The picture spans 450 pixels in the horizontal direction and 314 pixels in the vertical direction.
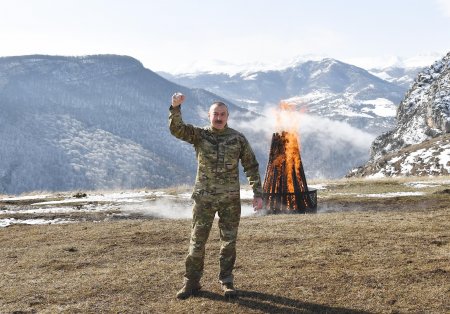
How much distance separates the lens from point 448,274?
26.3 feet

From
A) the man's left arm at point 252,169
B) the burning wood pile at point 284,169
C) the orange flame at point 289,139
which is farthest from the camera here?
the orange flame at point 289,139

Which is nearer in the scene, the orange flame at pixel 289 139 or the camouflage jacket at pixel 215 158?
the camouflage jacket at pixel 215 158

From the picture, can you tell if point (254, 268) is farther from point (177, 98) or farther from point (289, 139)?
point (289, 139)

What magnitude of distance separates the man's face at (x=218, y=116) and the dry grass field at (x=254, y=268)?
2.65 metres

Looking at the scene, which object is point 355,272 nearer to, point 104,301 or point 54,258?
point 104,301

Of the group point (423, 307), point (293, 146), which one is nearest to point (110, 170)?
point (293, 146)

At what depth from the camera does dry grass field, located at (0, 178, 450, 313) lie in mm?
6961

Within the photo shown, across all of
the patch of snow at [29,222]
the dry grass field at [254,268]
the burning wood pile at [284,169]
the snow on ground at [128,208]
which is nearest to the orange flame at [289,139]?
the burning wood pile at [284,169]

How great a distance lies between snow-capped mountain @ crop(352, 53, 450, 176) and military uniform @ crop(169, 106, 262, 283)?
194ft

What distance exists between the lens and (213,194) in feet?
24.0

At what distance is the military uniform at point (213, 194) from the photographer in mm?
7340

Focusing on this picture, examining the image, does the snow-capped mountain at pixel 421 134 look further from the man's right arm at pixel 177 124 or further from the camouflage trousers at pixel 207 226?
the man's right arm at pixel 177 124

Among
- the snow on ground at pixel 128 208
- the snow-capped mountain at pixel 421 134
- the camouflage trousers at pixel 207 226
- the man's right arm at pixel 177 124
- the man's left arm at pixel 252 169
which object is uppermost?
the snow-capped mountain at pixel 421 134

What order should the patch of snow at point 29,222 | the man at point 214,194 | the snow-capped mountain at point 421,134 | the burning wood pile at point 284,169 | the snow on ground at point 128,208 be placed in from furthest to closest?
the snow-capped mountain at point 421,134 → the burning wood pile at point 284,169 → the snow on ground at point 128,208 → the patch of snow at point 29,222 → the man at point 214,194
